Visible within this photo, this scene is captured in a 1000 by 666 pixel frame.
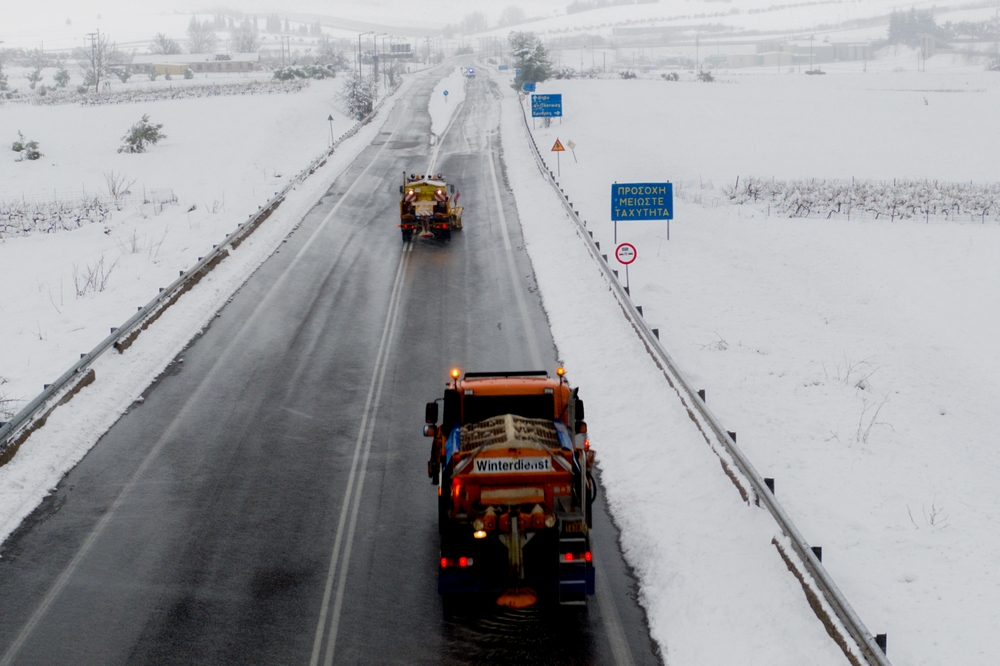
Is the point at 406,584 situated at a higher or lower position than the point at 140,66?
lower

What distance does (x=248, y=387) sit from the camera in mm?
17078

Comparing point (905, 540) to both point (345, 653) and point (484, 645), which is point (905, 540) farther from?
point (345, 653)

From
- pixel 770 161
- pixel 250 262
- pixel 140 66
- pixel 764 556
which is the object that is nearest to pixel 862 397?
pixel 764 556

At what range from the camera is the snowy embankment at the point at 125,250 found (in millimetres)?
15680

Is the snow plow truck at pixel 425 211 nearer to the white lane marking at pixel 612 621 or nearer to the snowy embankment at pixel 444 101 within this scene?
the white lane marking at pixel 612 621

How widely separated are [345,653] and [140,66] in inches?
6639

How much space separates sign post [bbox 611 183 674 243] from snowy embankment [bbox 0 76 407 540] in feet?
37.1

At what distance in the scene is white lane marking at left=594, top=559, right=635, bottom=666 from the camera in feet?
30.3

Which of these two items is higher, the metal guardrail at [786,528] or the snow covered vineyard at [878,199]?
the snow covered vineyard at [878,199]

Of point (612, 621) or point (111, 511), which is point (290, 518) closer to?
point (111, 511)

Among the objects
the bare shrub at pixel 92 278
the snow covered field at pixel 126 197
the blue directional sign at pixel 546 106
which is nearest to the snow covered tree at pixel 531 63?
the snow covered field at pixel 126 197

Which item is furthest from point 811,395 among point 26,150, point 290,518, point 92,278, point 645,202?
point 26,150

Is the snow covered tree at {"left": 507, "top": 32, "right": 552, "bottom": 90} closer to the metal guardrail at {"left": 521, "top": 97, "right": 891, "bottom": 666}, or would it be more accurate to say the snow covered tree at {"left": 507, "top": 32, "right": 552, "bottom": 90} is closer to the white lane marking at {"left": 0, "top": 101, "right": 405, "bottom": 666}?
the white lane marking at {"left": 0, "top": 101, "right": 405, "bottom": 666}

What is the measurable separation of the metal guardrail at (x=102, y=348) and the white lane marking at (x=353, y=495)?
532 cm
